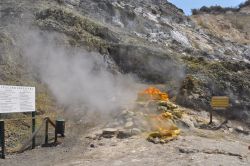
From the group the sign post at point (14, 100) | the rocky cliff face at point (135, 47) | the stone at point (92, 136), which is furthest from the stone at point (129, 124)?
the rocky cliff face at point (135, 47)

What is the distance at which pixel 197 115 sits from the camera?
50.8 feet

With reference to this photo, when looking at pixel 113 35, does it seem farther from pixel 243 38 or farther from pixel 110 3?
pixel 243 38

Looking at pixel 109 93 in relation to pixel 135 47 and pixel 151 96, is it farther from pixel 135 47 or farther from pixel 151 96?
pixel 135 47

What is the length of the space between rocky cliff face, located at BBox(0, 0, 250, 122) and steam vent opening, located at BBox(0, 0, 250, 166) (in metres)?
0.05

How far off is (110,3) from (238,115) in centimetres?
1208

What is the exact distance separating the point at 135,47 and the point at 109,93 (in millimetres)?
4415

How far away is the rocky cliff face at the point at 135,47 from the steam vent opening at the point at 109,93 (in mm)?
49

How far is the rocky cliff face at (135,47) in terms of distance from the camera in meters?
17.0

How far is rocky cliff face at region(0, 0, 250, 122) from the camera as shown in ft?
55.8

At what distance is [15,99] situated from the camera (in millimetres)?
11156

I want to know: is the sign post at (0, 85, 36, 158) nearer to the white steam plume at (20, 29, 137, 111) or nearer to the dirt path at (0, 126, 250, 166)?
the dirt path at (0, 126, 250, 166)

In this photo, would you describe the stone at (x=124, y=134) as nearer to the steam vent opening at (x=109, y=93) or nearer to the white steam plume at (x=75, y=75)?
the steam vent opening at (x=109, y=93)

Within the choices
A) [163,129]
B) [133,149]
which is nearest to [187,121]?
[163,129]

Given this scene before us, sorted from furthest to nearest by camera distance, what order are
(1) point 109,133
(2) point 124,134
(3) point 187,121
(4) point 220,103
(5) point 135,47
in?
(5) point 135,47, (4) point 220,103, (3) point 187,121, (1) point 109,133, (2) point 124,134
